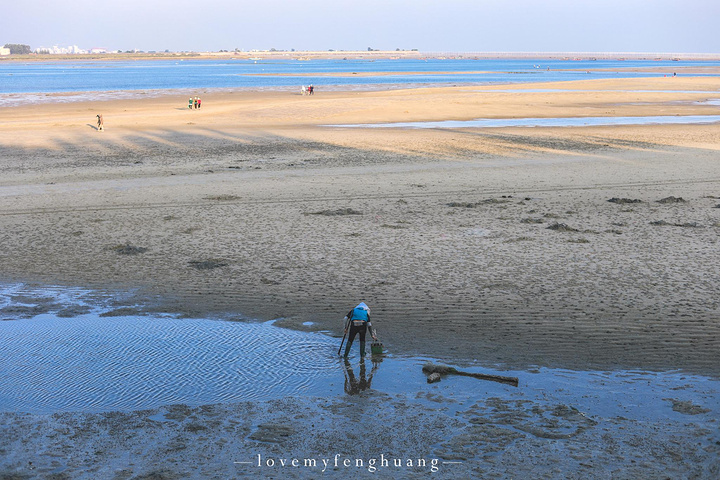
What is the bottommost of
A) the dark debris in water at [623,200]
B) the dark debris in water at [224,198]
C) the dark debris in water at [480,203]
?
the dark debris in water at [224,198]

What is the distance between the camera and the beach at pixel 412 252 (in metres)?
8.56

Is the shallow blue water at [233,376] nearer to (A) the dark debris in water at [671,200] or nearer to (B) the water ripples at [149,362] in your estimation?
(B) the water ripples at [149,362]

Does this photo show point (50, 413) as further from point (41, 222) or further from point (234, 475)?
point (41, 222)

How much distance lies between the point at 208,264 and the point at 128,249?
2.54 meters

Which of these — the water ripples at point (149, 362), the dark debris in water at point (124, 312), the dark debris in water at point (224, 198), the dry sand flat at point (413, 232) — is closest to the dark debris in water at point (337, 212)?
the dry sand flat at point (413, 232)

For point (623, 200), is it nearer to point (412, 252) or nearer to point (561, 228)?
point (561, 228)

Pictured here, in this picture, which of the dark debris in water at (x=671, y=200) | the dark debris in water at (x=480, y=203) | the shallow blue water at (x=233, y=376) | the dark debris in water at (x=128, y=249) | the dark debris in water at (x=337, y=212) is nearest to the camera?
the shallow blue water at (x=233, y=376)

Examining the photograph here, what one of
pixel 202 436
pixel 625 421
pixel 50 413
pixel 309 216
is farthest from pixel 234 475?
pixel 309 216

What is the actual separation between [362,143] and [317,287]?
21185mm

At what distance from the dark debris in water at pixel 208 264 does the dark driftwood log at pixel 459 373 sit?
667cm

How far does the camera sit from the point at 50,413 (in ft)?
29.2

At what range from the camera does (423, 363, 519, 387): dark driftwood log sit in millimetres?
9664

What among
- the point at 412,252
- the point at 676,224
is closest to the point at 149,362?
the point at 412,252

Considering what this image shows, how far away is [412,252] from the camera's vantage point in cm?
1627
